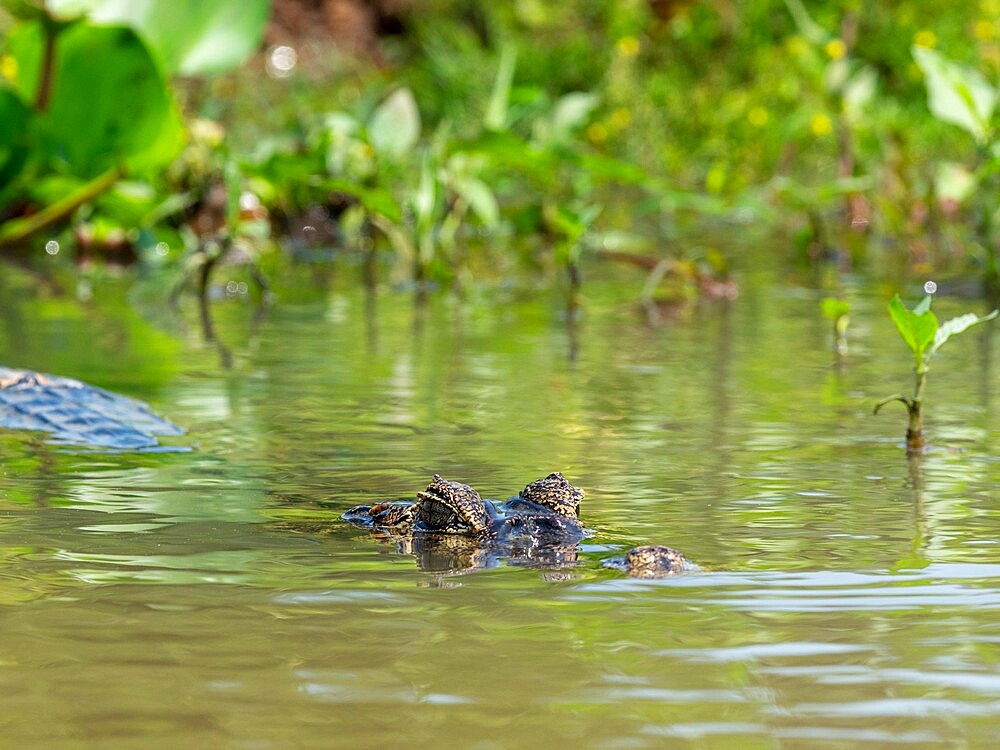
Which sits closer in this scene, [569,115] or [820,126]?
[569,115]

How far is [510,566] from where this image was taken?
7.02ft

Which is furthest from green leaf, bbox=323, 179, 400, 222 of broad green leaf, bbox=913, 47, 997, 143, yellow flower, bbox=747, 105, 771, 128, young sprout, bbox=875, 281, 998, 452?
yellow flower, bbox=747, 105, 771, 128

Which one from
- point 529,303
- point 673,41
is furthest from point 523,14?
point 529,303

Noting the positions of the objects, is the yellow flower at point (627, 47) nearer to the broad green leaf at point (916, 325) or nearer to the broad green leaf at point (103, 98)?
the broad green leaf at point (103, 98)

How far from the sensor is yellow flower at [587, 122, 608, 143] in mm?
9734

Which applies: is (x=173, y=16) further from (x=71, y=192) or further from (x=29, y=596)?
(x=29, y=596)

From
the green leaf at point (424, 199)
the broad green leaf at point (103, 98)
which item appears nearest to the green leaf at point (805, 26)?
the green leaf at point (424, 199)

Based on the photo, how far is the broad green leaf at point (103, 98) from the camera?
17.0ft

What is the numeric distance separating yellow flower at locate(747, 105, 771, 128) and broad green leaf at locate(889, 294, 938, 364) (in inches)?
270

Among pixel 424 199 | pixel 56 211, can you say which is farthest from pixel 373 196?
pixel 56 211

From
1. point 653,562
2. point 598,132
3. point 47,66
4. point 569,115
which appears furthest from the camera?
point 598,132

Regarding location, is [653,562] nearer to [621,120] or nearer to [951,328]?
[951,328]

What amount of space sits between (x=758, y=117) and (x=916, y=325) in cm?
702

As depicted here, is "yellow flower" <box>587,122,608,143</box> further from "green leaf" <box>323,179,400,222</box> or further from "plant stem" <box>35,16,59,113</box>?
"plant stem" <box>35,16,59,113</box>
